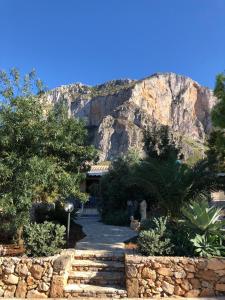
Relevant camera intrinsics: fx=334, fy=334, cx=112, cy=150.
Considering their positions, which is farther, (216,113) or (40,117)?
(216,113)

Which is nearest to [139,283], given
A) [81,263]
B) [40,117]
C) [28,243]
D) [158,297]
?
[158,297]

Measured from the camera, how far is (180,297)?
776 centimetres

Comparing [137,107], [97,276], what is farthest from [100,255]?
[137,107]

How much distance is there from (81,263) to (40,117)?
4.21m

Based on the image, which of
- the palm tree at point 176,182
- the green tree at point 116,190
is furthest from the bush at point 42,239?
the green tree at point 116,190

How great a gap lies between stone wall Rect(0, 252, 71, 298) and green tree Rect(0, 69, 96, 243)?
1.35 metres

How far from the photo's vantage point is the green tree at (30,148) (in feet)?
29.1

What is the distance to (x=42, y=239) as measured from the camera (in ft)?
28.1

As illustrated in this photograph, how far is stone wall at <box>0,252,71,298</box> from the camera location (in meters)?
7.86

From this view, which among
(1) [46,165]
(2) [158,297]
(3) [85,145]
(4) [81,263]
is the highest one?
(3) [85,145]

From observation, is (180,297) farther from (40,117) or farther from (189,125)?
(189,125)

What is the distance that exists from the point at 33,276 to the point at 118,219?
923 centimetres

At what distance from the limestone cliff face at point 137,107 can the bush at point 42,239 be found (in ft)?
264

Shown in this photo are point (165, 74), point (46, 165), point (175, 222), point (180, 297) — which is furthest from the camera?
point (165, 74)
